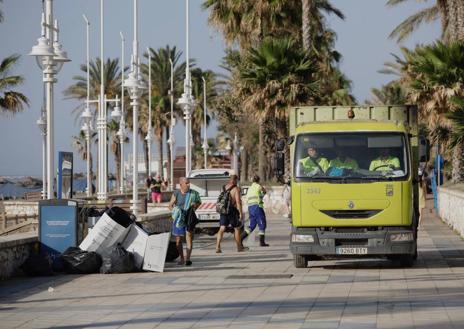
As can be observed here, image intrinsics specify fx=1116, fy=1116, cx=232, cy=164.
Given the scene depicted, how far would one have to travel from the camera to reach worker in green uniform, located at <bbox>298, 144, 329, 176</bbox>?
19.3 metres

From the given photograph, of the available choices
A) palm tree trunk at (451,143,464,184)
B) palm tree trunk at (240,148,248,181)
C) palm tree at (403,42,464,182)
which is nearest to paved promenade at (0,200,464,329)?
palm tree at (403,42,464,182)

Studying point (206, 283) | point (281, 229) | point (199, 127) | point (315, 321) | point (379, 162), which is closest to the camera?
point (315, 321)

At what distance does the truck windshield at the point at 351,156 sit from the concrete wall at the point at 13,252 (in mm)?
4765

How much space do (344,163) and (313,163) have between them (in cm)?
54

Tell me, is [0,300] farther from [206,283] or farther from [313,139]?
[313,139]

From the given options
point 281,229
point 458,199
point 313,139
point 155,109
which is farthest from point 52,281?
point 155,109

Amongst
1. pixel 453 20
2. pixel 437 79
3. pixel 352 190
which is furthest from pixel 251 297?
pixel 453 20

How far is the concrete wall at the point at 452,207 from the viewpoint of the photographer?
29.6 metres

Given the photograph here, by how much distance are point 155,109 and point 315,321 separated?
87.3 meters

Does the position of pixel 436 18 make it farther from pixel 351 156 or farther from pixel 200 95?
pixel 200 95

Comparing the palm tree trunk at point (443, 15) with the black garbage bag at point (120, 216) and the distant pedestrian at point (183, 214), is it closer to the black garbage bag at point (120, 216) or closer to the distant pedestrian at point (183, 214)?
the distant pedestrian at point (183, 214)

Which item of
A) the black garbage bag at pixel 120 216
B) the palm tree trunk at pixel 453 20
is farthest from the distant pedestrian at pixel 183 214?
the palm tree trunk at pixel 453 20

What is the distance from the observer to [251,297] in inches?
588

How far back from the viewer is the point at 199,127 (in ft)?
353
